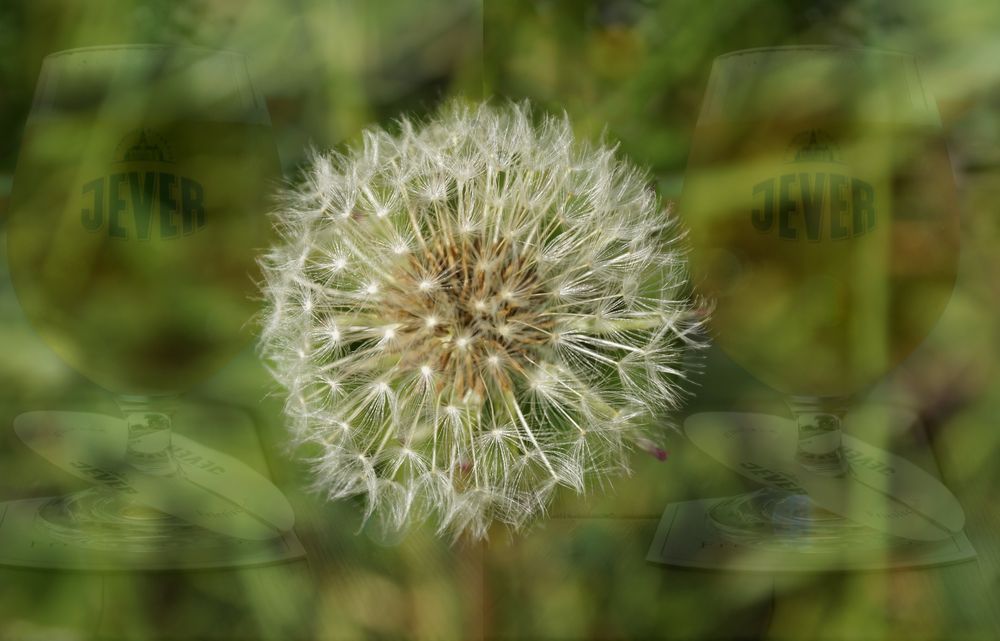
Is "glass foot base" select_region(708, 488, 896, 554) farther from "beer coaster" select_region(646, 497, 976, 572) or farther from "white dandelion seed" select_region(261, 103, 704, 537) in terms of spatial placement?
"white dandelion seed" select_region(261, 103, 704, 537)

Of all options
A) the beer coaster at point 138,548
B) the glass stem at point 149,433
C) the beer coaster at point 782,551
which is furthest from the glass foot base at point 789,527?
the glass stem at point 149,433

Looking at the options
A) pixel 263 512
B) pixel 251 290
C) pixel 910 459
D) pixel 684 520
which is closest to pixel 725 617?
pixel 684 520

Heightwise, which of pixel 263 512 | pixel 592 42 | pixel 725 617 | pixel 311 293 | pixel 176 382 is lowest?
pixel 725 617

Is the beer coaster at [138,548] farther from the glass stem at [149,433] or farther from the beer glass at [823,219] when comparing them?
the beer glass at [823,219]

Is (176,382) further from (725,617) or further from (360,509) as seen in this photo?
(725,617)

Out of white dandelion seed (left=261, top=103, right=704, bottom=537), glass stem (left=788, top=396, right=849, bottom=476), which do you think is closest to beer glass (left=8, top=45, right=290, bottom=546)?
white dandelion seed (left=261, top=103, right=704, bottom=537)

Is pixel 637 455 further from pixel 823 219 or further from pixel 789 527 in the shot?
pixel 823 219

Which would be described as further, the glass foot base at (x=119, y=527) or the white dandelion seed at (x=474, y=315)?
the glass foot base at (x=119, y=527)
